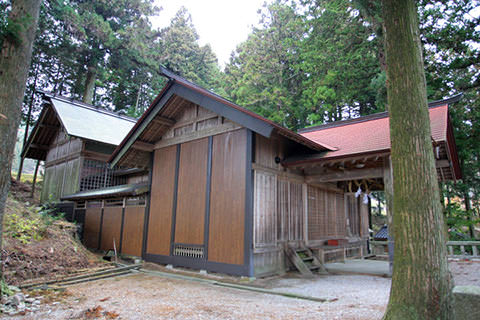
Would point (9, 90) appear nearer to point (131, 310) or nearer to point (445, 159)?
point (131, 310)

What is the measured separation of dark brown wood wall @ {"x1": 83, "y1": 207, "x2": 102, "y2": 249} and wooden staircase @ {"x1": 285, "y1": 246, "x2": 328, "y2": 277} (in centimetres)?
855

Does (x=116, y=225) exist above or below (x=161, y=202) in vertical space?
below

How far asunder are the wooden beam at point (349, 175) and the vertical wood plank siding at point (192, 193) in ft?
11.3

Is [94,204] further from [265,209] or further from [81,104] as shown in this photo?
[265,209]

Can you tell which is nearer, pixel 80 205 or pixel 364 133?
pixel 364 133

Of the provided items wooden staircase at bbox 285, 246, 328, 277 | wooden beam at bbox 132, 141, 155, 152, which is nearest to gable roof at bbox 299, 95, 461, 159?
wooden staircase at bbox 285, 246, 328, 277

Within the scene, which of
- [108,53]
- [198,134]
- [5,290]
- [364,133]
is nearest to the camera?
[5,290]

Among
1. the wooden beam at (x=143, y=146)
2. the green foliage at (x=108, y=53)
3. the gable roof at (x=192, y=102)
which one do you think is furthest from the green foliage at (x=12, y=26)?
the green foliage at (x=108, y=53)

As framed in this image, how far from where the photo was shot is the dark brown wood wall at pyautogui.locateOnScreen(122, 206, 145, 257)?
35.9 feet

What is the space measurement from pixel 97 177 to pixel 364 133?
13.2 meters

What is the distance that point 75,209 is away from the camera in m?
14.8

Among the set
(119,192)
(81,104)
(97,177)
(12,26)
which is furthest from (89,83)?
(12,26)

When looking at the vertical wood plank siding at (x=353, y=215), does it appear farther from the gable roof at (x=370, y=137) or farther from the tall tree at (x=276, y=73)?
the tall tree at (x=276, y=73)

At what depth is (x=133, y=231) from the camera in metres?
11.2
